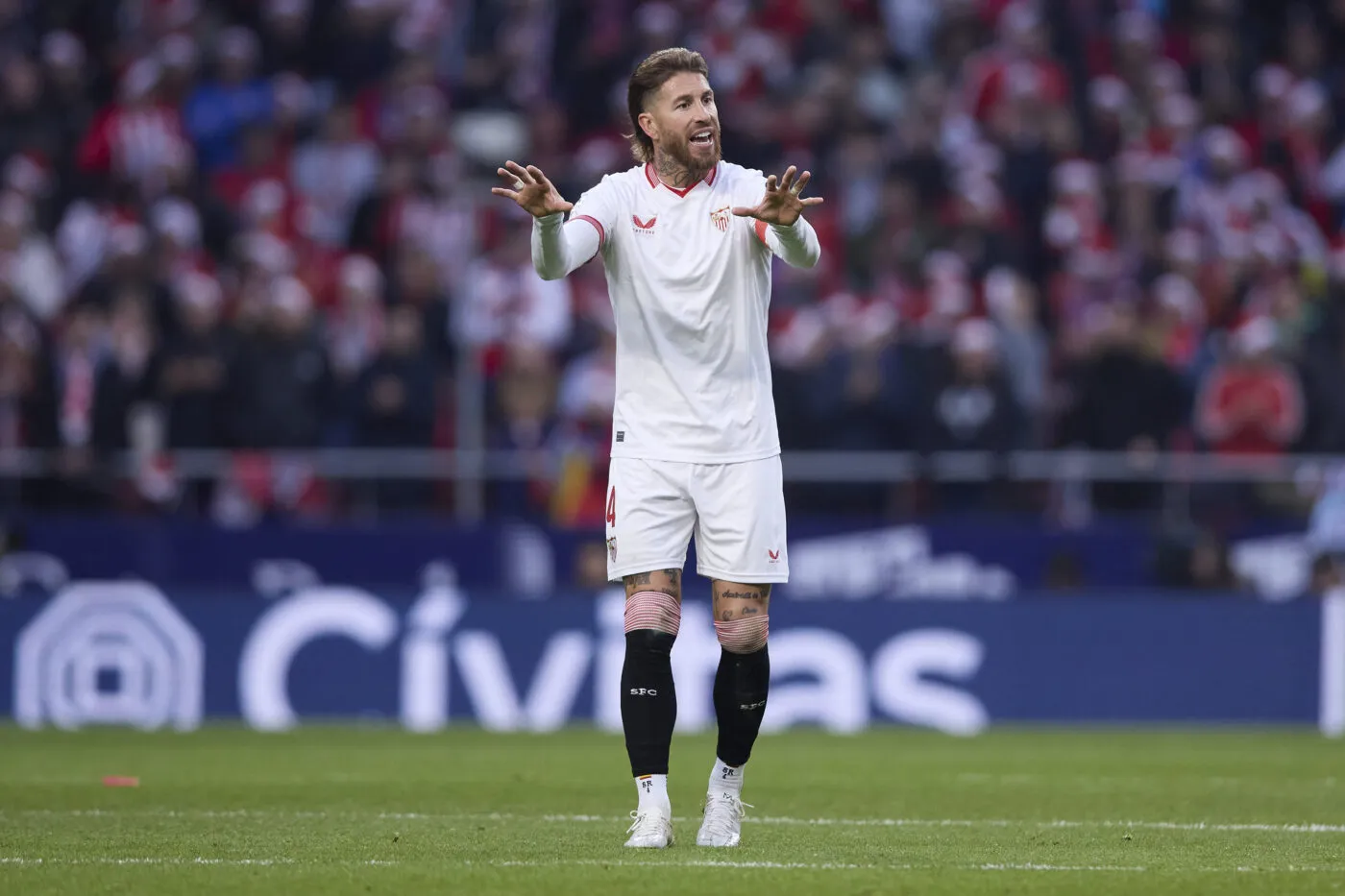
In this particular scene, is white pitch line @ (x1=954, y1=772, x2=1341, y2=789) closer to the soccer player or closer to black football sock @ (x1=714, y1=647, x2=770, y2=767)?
black football sock @ (x1=714, y1=647, x2=770, y2=767)

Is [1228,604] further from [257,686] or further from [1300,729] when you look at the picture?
[257,686]

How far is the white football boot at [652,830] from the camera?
742cm

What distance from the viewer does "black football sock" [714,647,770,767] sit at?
788cm

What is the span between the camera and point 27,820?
8.66 m

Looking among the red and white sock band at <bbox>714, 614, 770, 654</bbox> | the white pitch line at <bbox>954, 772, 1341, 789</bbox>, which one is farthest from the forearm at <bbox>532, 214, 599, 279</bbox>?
the white pitch line at <bbox>954, 772, 1341, 789</bbox>

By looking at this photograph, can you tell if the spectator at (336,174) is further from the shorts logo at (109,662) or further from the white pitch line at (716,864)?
the white pitch line at (716,864)

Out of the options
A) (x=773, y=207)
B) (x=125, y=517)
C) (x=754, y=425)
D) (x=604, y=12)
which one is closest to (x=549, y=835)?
(x=754, y=425)

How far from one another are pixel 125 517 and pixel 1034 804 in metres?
9.49

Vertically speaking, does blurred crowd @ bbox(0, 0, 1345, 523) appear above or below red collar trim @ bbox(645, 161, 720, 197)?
above

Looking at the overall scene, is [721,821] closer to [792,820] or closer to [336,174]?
[792,820]

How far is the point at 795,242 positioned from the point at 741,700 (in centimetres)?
165

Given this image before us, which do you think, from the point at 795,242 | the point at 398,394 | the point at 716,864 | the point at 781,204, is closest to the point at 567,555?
the point at 398,394

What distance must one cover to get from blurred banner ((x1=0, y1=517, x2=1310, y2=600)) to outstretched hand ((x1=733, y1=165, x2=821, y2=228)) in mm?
9475

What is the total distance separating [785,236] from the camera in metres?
7.65
